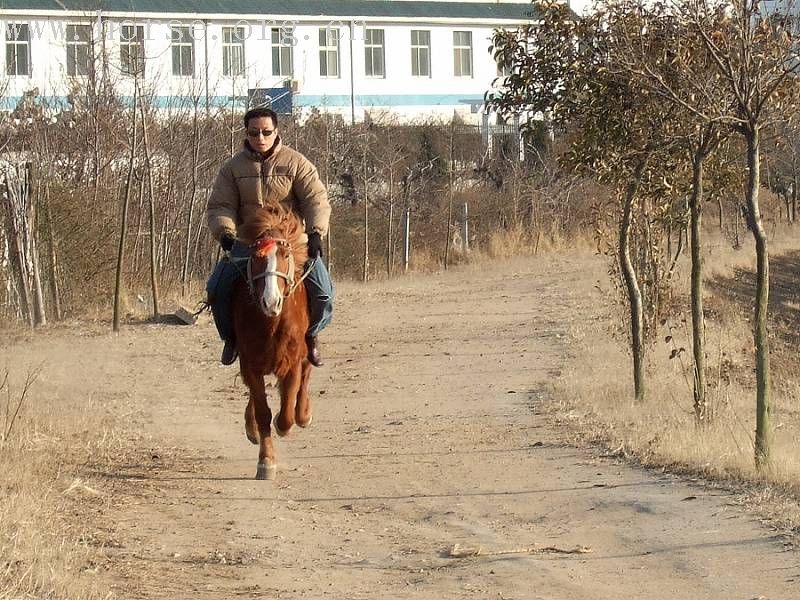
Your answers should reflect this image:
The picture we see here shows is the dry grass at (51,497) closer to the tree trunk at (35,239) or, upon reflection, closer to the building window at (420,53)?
the tree trunk at (35,239)

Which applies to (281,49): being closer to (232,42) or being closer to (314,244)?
(232,42)

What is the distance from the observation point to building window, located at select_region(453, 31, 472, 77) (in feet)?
189

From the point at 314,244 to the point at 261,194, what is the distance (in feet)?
1.82

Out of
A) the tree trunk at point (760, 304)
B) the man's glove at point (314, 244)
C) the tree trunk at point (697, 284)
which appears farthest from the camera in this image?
the tree trunk at point (697, 284)

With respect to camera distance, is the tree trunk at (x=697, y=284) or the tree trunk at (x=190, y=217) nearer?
the tree trunk at (x=697, y=284)

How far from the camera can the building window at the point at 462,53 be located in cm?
5775

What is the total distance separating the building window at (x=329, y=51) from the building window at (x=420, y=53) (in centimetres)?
376

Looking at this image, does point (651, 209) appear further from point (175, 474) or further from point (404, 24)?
point (404, 24)

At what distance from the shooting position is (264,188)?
10.5m

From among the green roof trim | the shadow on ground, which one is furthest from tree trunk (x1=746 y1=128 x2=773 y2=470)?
the green roof trim

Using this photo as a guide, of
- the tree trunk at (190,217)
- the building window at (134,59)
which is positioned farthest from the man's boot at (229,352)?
the tree trunk at (190,217)

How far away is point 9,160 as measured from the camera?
803 inches

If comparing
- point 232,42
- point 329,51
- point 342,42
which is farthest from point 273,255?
point 342,42

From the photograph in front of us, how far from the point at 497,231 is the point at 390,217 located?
15.6 ft
